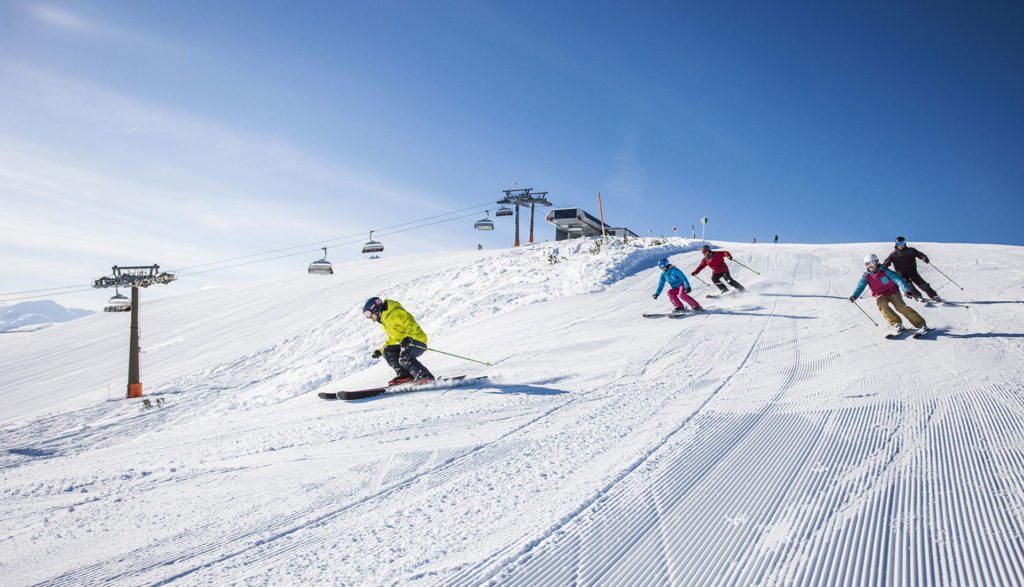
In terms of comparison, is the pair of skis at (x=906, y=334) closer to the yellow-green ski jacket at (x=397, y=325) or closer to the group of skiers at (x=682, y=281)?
the group of skiers at (x=682, y=281)

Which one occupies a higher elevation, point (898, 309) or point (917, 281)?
point (917, 281)

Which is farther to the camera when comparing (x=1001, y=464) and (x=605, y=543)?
(x=1001, y=464)

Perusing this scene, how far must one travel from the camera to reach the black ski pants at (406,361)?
739cm

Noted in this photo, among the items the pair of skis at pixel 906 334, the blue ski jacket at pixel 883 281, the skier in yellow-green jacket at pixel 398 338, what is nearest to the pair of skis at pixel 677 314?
the blue ski jacket at pixel 883 281

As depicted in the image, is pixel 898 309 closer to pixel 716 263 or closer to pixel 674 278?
pixel 674 278

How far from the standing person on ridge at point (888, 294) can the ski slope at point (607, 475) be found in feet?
1.40

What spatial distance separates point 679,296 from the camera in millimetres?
11594

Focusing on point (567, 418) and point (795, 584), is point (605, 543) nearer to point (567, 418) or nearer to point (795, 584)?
point (795, 584)

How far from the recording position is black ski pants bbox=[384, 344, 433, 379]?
7.39 metres

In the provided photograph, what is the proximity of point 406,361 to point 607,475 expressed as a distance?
4634 mm

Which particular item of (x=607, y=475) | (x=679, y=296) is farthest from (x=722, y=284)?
(x=607, y=475)

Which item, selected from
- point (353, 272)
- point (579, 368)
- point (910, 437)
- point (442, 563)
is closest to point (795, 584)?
point (442, 563)

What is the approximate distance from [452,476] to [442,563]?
118 cm

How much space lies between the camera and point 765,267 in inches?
623
